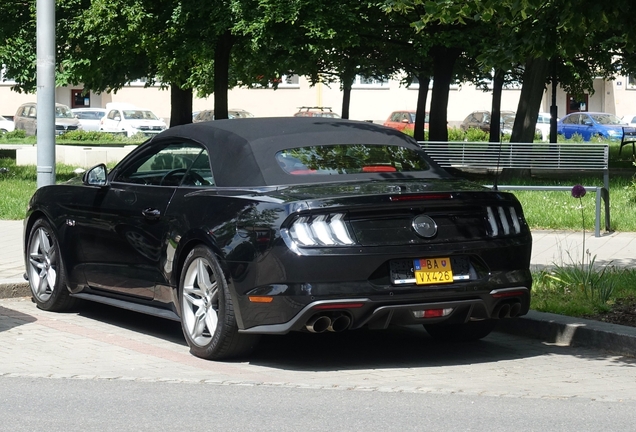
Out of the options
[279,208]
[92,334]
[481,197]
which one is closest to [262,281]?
[279,208]

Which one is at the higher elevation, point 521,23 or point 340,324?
point 521,23

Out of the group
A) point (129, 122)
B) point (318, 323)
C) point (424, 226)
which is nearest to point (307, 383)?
point (318, 323)

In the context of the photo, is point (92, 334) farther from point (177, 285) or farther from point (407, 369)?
point (407, 369)

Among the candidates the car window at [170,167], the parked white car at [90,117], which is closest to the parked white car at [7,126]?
the parked white car at [90,117]

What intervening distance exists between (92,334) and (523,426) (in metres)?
3.80

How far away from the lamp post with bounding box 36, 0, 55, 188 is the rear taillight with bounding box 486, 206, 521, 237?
517 centimetres

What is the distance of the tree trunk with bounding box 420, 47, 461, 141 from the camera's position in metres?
29.2

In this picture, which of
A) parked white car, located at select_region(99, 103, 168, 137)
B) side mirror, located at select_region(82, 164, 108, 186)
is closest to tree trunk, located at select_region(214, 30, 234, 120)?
side mirror, located at select_region(82, 164, 108, 186)

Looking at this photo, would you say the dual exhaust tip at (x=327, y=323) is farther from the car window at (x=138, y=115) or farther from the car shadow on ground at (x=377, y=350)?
the car window at (x=138, y=115)

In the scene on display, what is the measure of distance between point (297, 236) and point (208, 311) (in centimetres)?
91

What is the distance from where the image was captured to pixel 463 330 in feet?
26.6

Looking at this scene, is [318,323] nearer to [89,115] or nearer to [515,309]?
[515,309]

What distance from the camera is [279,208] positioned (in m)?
6.93

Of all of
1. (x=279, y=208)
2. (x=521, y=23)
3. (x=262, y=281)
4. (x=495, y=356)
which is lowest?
(x=495, y=356)
